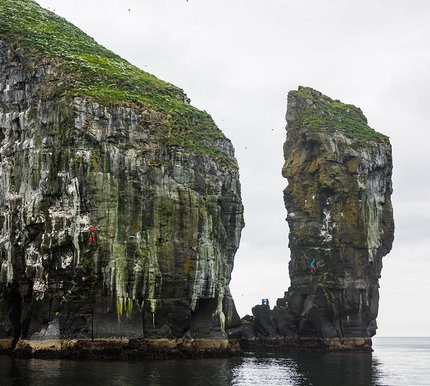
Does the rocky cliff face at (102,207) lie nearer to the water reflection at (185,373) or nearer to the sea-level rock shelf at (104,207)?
the sea-level rock shelf at (104,207)

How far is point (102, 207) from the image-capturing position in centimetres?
7738

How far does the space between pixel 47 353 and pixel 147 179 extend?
21.5m

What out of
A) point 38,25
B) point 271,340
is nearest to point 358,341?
point 271,340

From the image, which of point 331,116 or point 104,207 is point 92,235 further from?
point 331,116

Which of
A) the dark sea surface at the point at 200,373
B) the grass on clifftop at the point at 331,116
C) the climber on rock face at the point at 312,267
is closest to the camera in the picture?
the dark sea surface at the point at 200,373

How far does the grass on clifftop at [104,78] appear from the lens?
84.8 meters

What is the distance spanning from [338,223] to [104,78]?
4405cm

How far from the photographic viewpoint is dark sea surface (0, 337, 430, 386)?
5694 cm

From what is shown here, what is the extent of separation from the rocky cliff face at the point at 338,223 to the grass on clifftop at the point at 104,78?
1054 inches

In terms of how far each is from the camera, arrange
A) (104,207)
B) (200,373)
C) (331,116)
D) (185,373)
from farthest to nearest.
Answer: (331,116) → (104,207) → (200,373) → (185,373)

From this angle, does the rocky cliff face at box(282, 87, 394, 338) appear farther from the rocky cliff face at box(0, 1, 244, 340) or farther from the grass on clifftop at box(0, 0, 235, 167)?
the grass on clifftop at box(0, 0, 235, 167)

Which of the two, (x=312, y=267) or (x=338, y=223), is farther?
(x=338, y=223)

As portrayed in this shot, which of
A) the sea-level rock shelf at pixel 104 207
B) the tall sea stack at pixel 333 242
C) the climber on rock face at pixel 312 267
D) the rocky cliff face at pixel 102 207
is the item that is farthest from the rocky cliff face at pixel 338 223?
the rocky cliff face at pixel 102 207

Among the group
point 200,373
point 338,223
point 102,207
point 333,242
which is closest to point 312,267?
point 333,242
